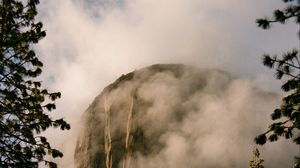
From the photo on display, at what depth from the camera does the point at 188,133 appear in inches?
3132

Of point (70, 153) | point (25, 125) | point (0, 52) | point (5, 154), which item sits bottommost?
point (5, 154)

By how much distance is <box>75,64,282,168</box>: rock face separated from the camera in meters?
75.6

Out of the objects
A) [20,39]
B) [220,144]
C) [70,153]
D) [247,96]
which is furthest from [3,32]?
[70,153]

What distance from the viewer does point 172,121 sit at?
78812 millimetres

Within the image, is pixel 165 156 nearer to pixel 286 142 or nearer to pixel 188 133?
pixel 188 133

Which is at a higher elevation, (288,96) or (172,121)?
(172,121)

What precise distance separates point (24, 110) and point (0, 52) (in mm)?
2344

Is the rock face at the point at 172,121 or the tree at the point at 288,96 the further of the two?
the rock face at the point at 172,121

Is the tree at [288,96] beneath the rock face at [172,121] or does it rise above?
beneath

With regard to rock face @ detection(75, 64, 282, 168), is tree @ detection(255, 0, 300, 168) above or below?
below

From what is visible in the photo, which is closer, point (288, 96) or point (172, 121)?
point (288, 96)

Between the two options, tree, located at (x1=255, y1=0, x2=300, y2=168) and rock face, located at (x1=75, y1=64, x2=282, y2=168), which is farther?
rock face, located at (x1=75, y1=64, x2=282, y2=168)

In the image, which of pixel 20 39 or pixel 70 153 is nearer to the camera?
pixel 20 39

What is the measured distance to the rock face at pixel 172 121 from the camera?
248ft
